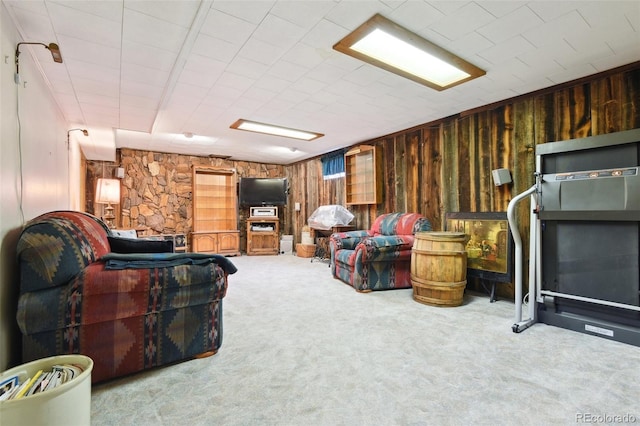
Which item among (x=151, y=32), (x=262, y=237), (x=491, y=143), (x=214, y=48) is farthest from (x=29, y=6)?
(x=262, y=237)

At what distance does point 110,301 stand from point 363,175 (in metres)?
4.33

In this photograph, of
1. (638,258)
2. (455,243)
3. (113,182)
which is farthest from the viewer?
(113,182)

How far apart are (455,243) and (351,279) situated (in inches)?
52.6

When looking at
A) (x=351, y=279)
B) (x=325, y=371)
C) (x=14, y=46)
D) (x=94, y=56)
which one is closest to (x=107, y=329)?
(x=325, y=371)

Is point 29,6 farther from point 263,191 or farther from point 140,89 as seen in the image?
point 263,191

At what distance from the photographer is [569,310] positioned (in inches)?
98.6

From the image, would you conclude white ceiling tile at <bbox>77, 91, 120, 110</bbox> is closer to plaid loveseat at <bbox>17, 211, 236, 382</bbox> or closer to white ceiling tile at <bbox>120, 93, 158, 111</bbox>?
white ceiling tile at <bbox>120, 93, 158, 111</bbox>

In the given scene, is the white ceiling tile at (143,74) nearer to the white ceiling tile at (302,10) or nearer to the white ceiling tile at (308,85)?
the white ceiling tile at (308,85)

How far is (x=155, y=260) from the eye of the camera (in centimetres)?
177

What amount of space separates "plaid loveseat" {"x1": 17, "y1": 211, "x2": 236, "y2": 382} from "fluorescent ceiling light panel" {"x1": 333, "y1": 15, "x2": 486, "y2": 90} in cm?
187

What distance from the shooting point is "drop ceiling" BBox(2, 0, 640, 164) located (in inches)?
71.1

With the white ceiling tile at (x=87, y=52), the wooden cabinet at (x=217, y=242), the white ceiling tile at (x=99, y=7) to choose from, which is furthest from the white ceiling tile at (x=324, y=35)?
the wooden cabinet at (x=217, y=242)

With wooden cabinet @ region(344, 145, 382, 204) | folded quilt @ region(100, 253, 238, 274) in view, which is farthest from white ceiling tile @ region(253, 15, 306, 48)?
wooden cabinet @ region(344, 145, 382, 204)

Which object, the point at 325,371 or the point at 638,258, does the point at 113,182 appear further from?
the point at 638,258
